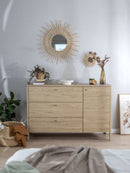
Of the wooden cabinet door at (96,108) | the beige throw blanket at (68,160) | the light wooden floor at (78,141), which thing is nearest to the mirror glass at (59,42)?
the wooden cabinet door at (96,108)

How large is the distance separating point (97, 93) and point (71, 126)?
71 centimetres

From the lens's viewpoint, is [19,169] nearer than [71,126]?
Yes

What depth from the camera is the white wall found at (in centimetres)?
399

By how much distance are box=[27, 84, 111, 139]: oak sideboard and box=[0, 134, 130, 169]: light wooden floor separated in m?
0.20

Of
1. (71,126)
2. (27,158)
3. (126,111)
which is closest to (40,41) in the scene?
(71,126)

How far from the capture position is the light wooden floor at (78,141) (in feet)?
11.0

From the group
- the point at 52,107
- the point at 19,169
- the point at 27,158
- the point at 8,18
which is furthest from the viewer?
the point at 8,18

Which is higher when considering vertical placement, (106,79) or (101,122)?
(106,79)

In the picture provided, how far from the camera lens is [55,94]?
3600 mm

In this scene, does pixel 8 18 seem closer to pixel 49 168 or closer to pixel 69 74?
pixel 69 74

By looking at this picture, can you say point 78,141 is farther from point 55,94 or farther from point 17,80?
point 17,80

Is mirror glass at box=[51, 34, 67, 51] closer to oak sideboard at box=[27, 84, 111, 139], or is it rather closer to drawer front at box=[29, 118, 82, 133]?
oak sideboard at box=[27, 84, 111, 139]

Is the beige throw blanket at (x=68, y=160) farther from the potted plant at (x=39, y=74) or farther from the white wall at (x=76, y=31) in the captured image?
the white wall at (x=76, y=31)

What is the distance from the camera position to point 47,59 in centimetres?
405
